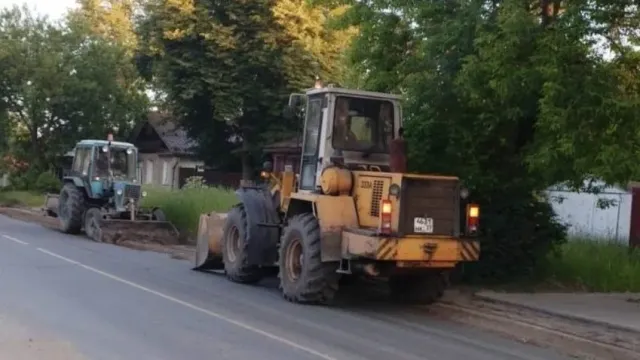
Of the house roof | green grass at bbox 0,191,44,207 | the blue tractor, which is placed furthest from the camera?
the house roof

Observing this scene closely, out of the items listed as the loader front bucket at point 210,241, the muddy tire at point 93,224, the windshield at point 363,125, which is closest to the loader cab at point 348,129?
the windshield at point 363,125

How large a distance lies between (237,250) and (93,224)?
1006 centimetres

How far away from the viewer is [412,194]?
1361cm

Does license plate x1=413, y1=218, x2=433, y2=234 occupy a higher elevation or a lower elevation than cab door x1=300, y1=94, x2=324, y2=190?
lower

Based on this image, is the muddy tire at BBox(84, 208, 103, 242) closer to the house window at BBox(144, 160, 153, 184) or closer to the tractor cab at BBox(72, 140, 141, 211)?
the tractor cab at BBox(72, 140, 141, 211)

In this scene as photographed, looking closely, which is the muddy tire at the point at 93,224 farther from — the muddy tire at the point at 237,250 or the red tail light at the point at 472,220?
the red tail light at the point at 472,220

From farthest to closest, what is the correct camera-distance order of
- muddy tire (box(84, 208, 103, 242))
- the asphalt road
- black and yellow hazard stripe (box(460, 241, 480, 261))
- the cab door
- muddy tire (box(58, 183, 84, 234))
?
muddy tire (box(58, 183, 84, 234)) → muddy tire (box(84, 208, 103, 242)) → the cab door → black and yellow hazard stripe (box(460, 241, 480, 261)) → the asphalt road

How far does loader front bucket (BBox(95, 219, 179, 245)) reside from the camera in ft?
80.5

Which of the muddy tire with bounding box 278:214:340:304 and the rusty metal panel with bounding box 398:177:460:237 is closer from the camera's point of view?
the rusty metal panel with bounding box 398:177:460:237

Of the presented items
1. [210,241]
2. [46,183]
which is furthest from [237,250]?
[46,183]

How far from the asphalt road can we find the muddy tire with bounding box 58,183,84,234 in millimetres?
9657

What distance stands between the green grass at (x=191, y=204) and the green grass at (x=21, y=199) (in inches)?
587

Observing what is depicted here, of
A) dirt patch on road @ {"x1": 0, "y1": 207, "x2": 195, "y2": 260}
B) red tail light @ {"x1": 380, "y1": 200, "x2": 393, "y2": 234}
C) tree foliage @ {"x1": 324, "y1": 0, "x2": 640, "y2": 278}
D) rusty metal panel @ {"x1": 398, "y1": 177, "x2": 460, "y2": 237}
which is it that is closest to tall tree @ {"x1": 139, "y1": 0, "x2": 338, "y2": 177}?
dirt patch on road @ {"x1": 0, "y1": 207, "x2": 195, "y2": 260}

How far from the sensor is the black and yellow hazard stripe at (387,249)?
13.1 meters
